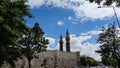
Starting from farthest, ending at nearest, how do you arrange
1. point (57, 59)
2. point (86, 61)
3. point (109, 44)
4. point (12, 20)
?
Result: point (86, 61), point (57, 59), point (109, 44), point (12, 20)

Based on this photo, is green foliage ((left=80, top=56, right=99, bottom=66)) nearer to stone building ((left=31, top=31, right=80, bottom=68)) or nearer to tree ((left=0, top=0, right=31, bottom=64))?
stone building ((left=31, top=31, right=80, bottom=68))

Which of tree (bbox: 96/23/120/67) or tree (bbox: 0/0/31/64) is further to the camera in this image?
tree (bbox: 96/23/120/67)

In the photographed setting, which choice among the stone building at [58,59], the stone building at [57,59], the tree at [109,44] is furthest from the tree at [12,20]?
the stone building at [58,59]


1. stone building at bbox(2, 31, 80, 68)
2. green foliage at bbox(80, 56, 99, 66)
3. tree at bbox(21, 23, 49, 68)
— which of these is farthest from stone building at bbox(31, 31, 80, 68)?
tree at bbox(21, 23, 49, 68)

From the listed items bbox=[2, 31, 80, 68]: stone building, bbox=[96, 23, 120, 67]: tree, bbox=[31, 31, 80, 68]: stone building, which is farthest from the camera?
bbox=[31, 31, 80, 68]: stone building

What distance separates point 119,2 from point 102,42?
1864 inches

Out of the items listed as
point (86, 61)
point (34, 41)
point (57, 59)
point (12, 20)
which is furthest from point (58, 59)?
point (12, 20)

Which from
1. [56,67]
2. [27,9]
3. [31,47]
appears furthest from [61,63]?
[27,9]

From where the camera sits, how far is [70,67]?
131 metres

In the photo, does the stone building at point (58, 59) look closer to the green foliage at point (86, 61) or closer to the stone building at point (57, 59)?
the stone building at point (57, 59)

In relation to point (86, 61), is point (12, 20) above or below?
above

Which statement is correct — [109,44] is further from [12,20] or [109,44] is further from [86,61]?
[86,61]

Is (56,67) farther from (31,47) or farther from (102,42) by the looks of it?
(102,42)

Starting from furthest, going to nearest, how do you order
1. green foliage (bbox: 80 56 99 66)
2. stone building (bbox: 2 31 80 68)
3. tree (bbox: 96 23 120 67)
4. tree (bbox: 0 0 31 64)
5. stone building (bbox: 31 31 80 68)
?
green foliage (bbox: 80 56 99 66) < stone building (bbox: 31 31 80 68) < stone building (bbox: 2 31 80 68) < tree (bbox: 96 23 120 67) < tree (bbox: 0 0 31 64)
